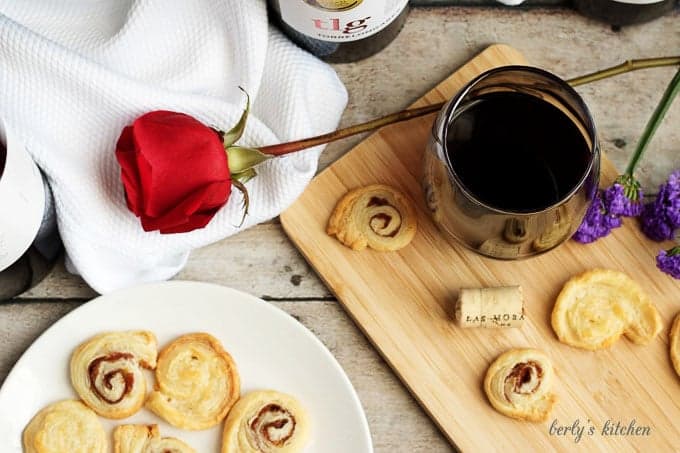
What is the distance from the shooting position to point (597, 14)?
0.97m

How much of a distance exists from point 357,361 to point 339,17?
35 cm

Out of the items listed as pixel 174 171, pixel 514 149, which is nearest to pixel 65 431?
pixel 174 171

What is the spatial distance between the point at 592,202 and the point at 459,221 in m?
0.13

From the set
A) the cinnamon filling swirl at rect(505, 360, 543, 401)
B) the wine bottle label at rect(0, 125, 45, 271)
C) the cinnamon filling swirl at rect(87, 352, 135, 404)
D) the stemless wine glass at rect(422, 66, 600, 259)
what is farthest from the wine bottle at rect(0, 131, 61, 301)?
the cinnamon filling swirl at rect(505, 360, 543, 401)

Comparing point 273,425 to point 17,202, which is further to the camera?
point 273,425

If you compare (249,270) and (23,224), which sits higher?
(23,224)

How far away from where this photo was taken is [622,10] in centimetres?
96

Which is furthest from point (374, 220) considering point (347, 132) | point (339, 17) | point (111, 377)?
point (111, 377)

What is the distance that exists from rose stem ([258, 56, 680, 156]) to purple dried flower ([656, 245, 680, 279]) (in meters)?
0.18

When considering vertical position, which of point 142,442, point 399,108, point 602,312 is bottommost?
point 142,442

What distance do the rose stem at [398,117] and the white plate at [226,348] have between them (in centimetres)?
17

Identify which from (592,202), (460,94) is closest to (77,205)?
(460,94)

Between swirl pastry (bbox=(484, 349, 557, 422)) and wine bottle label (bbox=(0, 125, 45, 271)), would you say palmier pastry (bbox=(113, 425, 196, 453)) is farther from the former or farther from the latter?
swirl pastry (bbox=(484, 349, 557, 422))

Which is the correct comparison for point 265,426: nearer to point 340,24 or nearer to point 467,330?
point 467,330
